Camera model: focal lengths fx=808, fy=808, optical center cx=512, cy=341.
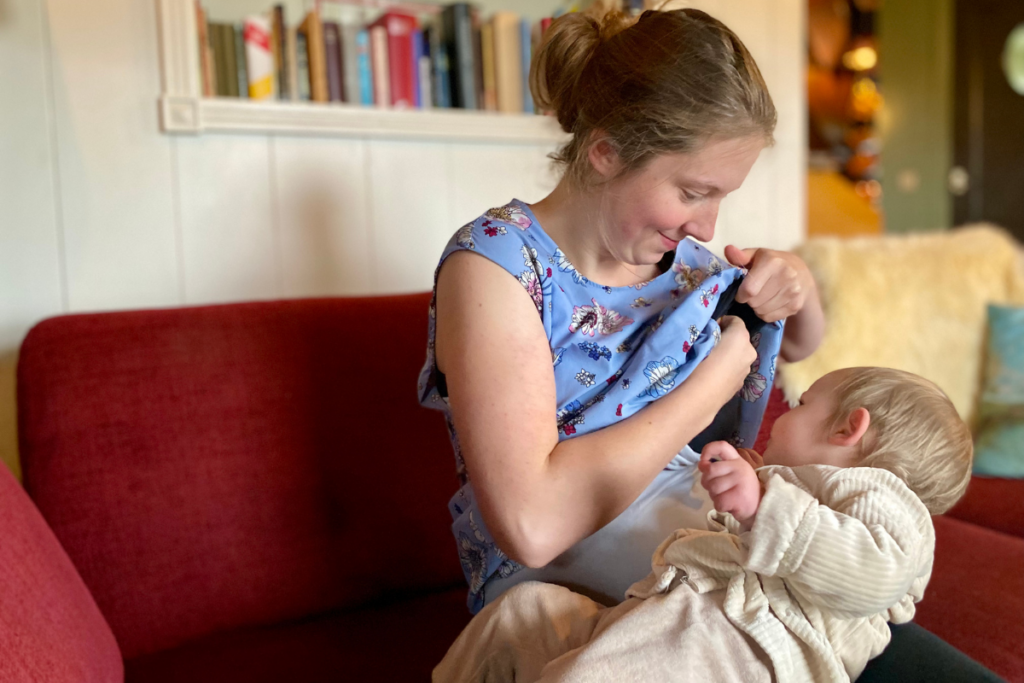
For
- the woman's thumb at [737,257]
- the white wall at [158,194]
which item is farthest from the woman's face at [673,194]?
the white wall at [158,194]

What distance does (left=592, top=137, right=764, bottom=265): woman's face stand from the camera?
0.98 meters

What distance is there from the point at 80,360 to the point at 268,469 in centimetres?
36

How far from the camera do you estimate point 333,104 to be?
1.88 m

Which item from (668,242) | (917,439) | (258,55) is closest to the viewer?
(917,439)

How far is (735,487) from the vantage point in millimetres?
814

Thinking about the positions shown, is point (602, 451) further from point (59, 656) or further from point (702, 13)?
point (59, 656)

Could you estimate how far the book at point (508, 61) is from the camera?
6.70ft

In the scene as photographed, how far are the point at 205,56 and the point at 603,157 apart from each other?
1156mm

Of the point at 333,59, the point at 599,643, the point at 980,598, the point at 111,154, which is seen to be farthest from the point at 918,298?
the point at 111,154

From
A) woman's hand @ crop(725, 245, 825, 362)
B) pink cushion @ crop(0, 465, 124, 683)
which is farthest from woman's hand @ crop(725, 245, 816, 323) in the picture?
pink cushion @ crop(0, 465, 124, 683)

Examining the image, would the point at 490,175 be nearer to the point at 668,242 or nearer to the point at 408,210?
the point at 408,210

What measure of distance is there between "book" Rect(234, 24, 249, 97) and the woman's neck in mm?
1005

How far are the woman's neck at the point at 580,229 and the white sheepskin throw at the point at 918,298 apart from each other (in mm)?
1087

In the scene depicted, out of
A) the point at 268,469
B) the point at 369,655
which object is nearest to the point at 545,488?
the point at 369,655
